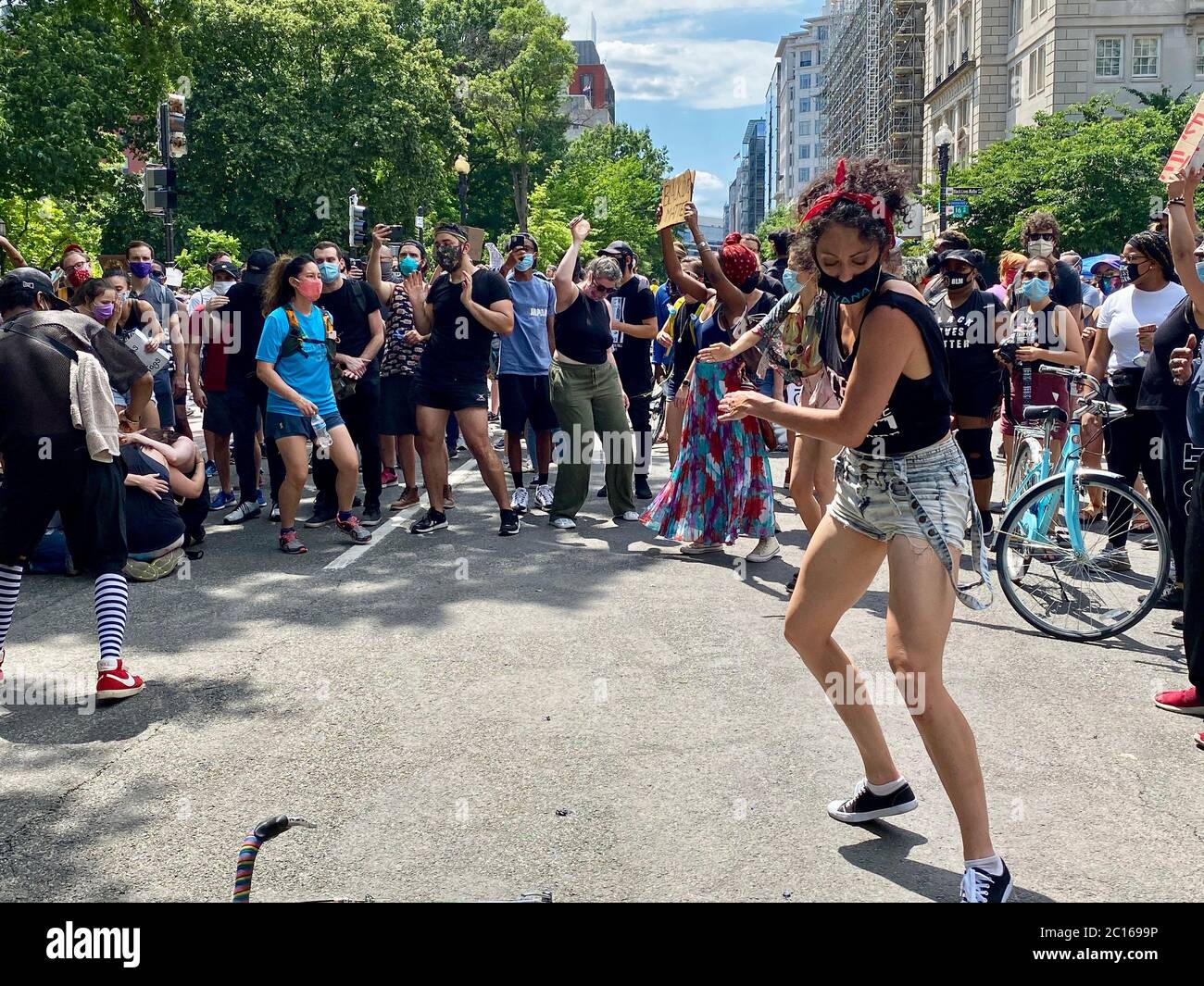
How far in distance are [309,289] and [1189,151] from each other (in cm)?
576

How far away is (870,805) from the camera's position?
430 cm

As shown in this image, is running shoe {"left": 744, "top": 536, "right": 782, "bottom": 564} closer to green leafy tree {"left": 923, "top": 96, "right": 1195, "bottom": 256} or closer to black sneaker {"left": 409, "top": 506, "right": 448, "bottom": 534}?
black sneaker {"left": 409, "top": 506, "right": 448, "bottom": 534}

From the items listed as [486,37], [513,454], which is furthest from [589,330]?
[486,37]

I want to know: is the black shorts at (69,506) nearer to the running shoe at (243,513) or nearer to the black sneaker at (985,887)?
the black sneaker at (985,887)

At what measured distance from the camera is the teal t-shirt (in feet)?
29.8

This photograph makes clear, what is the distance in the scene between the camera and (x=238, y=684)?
5980mm

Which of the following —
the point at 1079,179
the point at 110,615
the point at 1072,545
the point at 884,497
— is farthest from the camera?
the point at 1079,179

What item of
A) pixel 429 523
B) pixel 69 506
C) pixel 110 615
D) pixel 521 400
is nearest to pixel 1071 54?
pixel 521 400

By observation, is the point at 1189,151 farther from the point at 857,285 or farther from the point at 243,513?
the point at 243,513

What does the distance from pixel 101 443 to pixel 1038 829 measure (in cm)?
415

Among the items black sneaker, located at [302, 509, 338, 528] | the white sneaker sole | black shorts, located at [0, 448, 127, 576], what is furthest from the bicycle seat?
black sneaker, located at [302, 509, 338, 528]

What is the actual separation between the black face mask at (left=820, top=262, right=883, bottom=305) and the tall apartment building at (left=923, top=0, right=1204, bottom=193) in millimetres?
46473

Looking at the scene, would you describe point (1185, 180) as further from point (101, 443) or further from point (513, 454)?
point (513, 454)

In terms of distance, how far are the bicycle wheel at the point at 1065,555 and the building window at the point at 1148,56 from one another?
5112 cm
